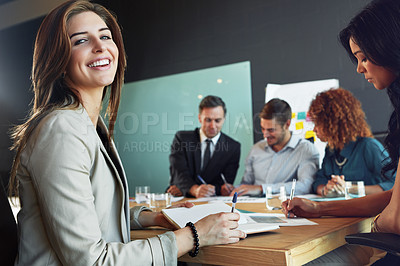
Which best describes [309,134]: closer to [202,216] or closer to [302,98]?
[302,98]

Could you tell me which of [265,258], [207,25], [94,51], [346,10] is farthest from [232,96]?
[265,258]

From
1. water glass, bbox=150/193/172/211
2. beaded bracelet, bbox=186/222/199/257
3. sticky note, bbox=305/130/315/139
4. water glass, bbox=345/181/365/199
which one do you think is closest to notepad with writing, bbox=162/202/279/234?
beaded bracelet, bbox=186/222/199/257

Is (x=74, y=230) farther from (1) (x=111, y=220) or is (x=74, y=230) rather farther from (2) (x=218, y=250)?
(2) (x=218, y=250)

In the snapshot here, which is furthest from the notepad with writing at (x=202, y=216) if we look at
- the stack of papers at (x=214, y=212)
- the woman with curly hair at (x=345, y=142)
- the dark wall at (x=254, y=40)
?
the dark wall at (x=254, y=40)

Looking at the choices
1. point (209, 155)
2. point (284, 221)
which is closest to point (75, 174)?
point (284, 221)

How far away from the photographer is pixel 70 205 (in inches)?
40.5

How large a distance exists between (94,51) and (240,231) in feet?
Answer: 2.52

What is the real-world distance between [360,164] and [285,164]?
76 cm

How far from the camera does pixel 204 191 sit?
10.2 ft

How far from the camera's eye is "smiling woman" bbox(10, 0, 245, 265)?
1.03m

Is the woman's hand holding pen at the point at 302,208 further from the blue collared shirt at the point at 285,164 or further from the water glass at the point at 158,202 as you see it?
the blue collared shirt at the point at 285,164

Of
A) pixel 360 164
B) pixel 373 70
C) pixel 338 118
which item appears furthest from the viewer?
pixel 338 118

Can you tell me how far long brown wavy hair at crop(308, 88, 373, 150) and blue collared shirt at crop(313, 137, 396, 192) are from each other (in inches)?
2.6

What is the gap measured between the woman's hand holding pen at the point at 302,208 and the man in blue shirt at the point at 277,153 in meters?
1.79
